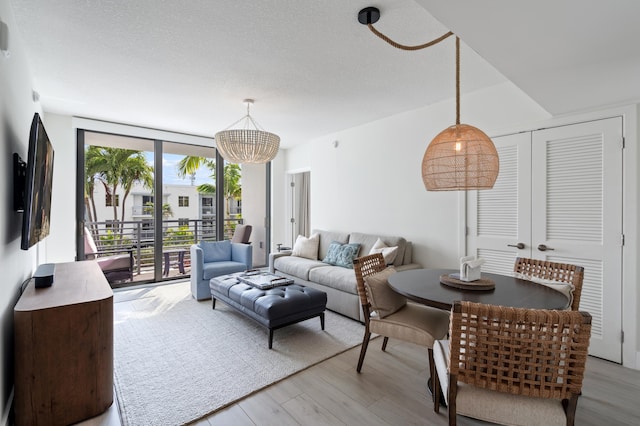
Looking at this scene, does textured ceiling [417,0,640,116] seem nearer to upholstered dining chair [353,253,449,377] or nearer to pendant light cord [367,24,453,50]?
pendant light cord [367,24,453,50]

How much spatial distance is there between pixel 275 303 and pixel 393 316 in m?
1.06

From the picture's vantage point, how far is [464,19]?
4.73 feet

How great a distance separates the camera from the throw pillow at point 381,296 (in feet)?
7.30

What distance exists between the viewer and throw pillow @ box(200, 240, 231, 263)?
178 inches

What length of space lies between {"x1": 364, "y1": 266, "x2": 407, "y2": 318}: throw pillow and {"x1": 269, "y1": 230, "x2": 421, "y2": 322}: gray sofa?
42.0 inches

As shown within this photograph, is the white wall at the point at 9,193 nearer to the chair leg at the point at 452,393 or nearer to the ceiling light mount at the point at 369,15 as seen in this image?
the ceiling light mount at the point at 369,15

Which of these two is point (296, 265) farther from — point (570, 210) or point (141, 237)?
point (570, 210)

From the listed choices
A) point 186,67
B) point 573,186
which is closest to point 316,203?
point 186,67

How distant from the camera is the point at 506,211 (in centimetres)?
310

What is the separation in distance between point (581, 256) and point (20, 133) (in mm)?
4687

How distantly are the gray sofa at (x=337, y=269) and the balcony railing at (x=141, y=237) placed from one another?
1917 millimetres

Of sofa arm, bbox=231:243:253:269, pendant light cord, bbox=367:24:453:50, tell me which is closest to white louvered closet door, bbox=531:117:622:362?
pendant light cord, bbox=367:24:453:50

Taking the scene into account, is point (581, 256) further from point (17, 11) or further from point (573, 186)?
point (17, 11)

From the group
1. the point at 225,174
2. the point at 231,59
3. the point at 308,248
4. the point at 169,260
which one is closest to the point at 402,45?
the point at 231,59
